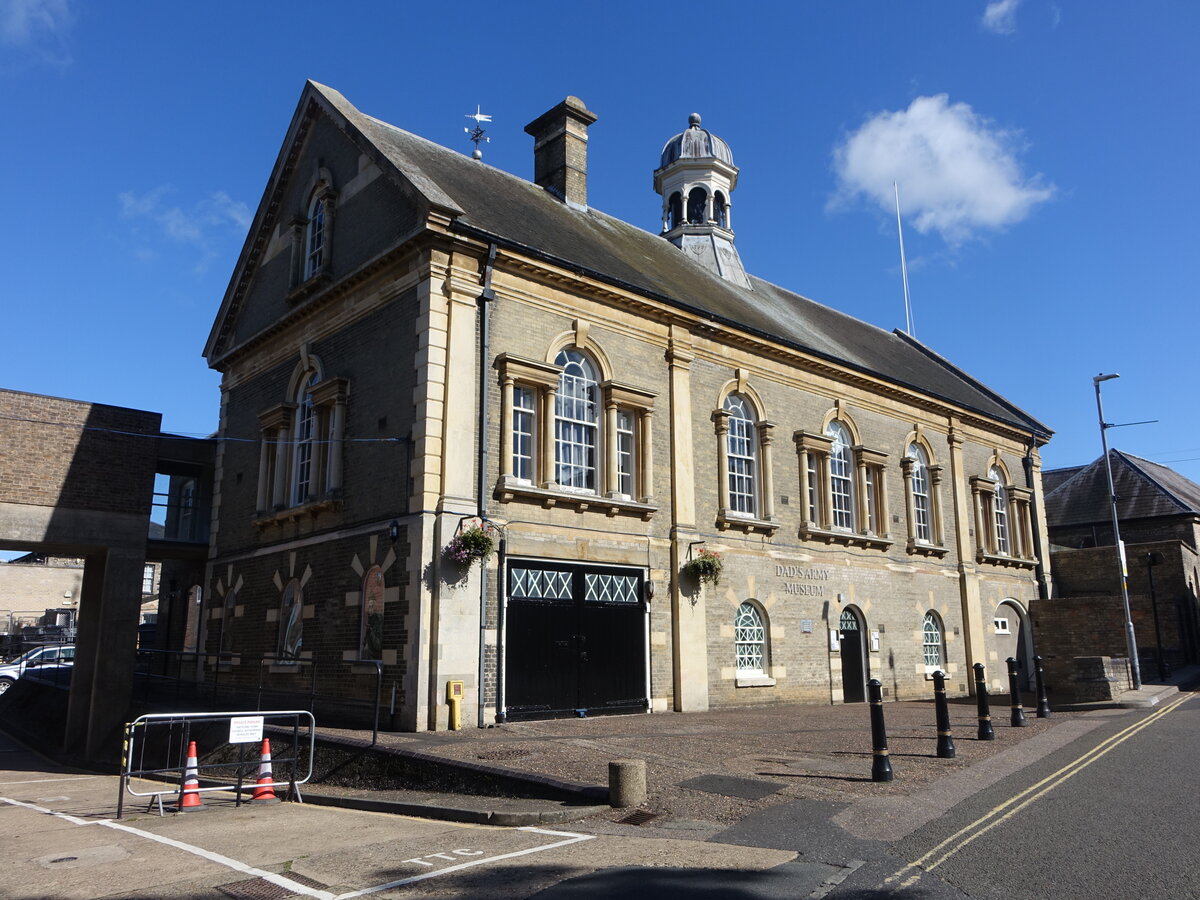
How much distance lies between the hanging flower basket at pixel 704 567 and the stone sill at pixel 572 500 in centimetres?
126

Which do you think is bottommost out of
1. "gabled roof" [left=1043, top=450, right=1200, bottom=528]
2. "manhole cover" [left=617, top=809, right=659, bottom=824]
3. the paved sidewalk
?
"manhole cover" [left=617, top=809, right=659, bottom=824]

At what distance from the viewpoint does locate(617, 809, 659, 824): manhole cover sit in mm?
8258

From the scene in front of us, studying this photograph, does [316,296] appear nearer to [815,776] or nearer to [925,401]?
[815,776]

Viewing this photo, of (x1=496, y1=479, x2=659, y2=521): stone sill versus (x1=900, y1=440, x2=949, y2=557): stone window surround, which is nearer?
(x1=496, y1=479, x2=659, y2=521): stone sill

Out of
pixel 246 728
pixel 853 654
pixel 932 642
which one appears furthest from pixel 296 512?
pixel 932 642

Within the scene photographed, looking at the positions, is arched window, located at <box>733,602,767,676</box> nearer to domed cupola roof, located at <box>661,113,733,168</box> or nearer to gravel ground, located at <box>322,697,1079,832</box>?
gravel ground, located at <box>322,697,1079,832</box>

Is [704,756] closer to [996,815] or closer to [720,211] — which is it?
[996,815]

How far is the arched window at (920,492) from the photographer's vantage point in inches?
995

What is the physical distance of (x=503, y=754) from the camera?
455 inches

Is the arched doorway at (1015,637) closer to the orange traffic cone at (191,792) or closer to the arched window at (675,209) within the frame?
the arched window at (675,209)

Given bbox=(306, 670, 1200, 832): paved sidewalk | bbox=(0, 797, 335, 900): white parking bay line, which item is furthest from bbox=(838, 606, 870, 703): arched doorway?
bbox=(0, 797, 335, 900): white parking bay line

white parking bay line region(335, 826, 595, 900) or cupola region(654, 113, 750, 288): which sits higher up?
cupola region(654, 113, 750, 288)

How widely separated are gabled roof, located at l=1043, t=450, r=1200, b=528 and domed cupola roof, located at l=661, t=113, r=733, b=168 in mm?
23372

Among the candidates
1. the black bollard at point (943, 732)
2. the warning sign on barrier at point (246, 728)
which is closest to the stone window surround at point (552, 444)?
the warning sign on barrier at point (246, 728)
